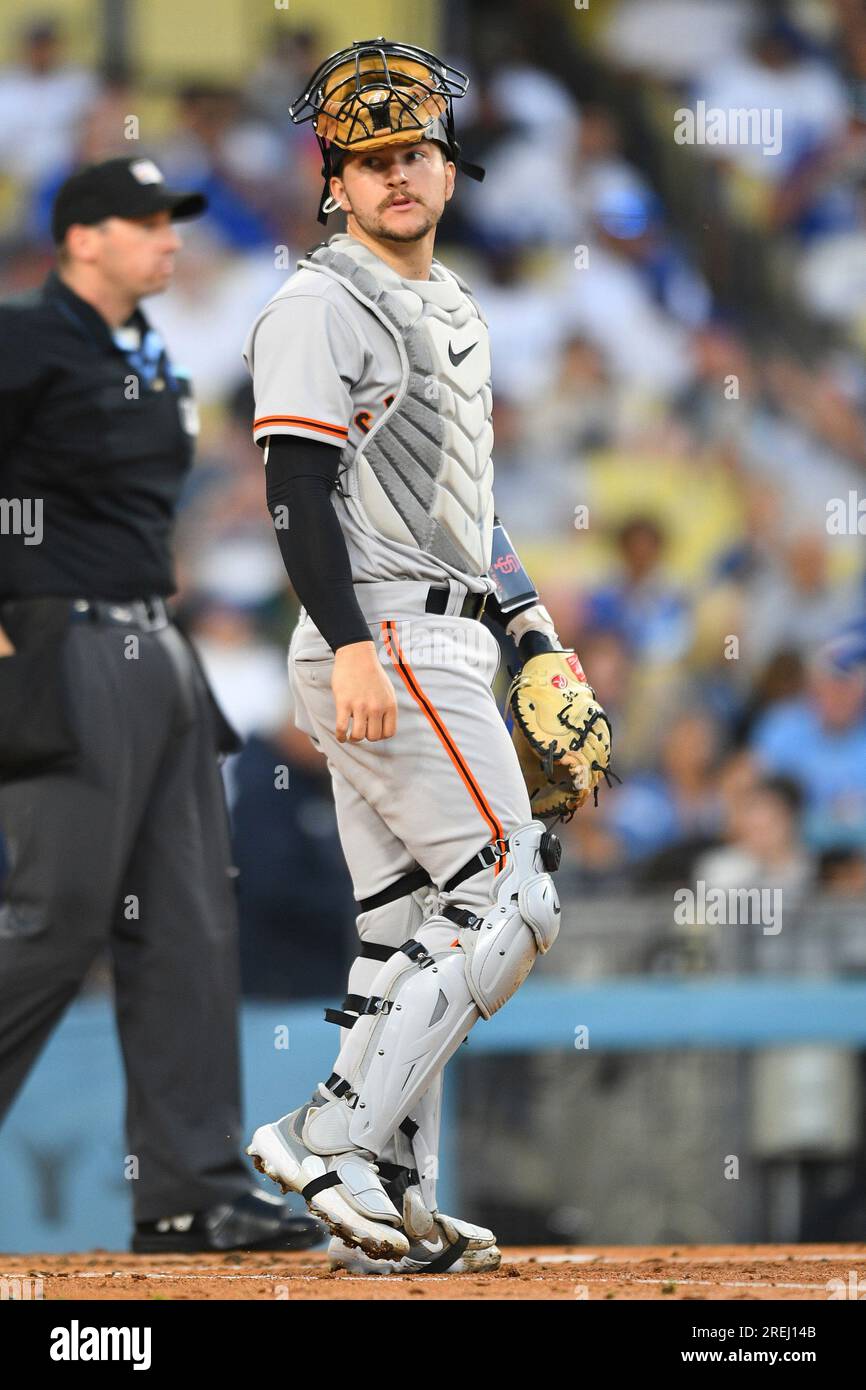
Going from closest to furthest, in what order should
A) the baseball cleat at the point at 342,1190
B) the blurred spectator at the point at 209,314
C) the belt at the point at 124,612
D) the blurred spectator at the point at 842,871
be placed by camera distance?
the baseball cleat at the point at 342,1190 → the belt at the point at 124,612 → the blurred spectator at the point at 842,871 → the blurred spectator at the point at 209,314

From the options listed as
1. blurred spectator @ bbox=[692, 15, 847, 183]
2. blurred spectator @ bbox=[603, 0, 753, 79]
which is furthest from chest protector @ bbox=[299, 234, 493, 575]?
blurred spectator @ bbox=[603, 0, 753, 79]

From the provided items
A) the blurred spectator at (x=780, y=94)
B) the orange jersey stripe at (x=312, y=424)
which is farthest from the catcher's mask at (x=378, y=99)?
the blurred spectator at (x=780, y=94)

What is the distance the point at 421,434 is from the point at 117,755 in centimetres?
122

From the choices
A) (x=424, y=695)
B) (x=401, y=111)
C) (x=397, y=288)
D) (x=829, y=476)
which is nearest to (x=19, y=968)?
(x=424, y=695)

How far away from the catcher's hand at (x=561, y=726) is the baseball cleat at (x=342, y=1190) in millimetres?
707

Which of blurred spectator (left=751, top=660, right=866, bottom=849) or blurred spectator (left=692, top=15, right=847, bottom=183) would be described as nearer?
blurred spectator (left=751, top=660, right=866, bottom=849)

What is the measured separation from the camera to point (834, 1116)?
5320mm

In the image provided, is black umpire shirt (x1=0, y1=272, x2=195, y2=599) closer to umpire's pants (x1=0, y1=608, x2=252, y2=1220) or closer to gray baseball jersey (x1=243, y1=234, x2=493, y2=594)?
umpire's pants (x1=0, y1=608, x2=252, y2=1220)

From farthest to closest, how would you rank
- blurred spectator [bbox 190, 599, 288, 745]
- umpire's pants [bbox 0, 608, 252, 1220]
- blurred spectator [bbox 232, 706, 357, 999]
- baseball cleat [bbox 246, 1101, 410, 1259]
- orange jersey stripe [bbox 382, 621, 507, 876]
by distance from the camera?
blurred spectator [bbox 190, 599, 288, 745]
blurred spectator [bbox 232, 706, 357, 999]
umpire's pants [bbox 0, 608, 252, 1220]
orange jersey stripe [bbox 382, 621, 507, 876]
baseball cleat [bbox 246, 1101, 410, 1259]

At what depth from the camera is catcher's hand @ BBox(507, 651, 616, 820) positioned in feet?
10.6

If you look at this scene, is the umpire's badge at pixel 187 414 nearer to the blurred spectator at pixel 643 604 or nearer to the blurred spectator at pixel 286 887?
the blurred spectator at pixel 286 887

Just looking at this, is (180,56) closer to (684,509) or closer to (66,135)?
(66,135)

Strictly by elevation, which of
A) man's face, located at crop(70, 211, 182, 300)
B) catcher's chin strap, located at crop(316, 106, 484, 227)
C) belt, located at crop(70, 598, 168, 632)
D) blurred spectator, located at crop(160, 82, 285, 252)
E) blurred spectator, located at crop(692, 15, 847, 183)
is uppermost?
blurred spectator, located at crop(692, 15, 847, 183)

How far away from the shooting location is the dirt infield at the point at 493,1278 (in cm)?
280
